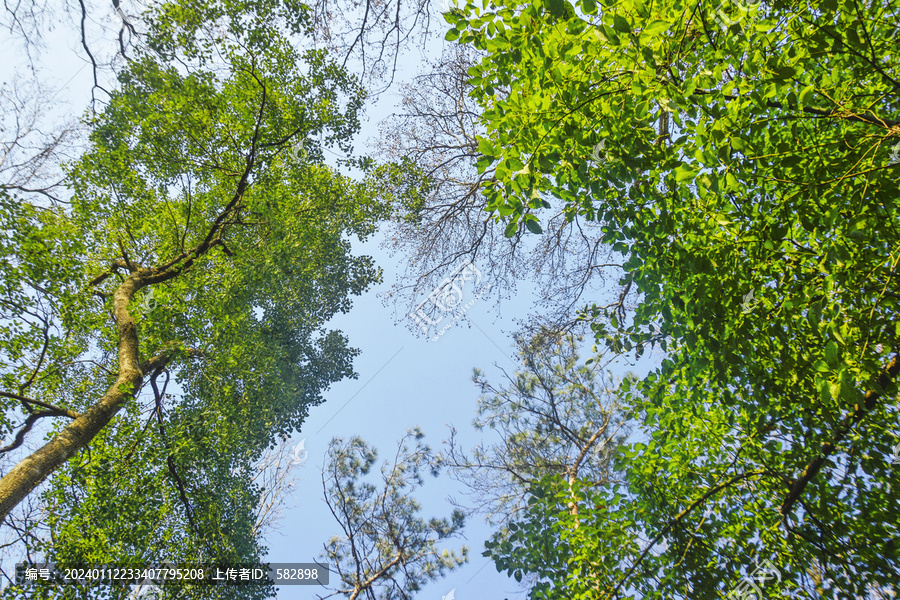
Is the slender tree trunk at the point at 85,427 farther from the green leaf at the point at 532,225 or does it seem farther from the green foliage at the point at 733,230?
the green leaf at the point at 532,225

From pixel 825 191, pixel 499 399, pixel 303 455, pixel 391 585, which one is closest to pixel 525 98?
pixel 825 191

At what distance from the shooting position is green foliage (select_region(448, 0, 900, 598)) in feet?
6.28

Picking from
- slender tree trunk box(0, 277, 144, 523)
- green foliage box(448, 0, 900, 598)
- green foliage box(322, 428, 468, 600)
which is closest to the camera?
green foliage box(448, 0, 900, 598)

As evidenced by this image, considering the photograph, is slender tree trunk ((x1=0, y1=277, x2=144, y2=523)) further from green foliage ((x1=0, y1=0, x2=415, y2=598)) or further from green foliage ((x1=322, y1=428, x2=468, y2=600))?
green foliage ((x1=322, y1=428, x2=468, y2=600))

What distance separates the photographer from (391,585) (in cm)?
743

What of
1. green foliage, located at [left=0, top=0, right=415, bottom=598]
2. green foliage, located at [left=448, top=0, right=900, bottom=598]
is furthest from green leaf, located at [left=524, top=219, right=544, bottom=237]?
green foliage, located at [left=0, top=0, right=415, bottom=598]

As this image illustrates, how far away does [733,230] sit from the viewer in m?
2.47

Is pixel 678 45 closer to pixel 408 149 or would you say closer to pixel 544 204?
pixel 544 204

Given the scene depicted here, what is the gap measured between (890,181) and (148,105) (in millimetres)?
8965

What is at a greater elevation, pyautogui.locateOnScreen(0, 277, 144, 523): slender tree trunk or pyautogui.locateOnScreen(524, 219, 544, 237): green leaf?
pyautogui.locateOnScreen(0, 277, 144, 523): slender tree trunk

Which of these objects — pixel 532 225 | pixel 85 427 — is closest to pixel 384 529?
pixel 85 427

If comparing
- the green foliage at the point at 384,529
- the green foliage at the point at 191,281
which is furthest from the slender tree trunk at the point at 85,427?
the green foliage at the point at 384,529

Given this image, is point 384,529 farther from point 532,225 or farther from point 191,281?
point 532,225

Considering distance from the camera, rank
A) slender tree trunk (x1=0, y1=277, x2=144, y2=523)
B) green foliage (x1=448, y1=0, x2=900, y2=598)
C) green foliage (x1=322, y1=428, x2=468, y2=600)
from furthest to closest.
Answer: green foliage (x1=322, y1=428, x2=468, y2=600)
slender tree trunk (x1=0, y1=277, x2=144, y2=523)
green foliage (x1=448, y1=0, x2=900, y2=598)
